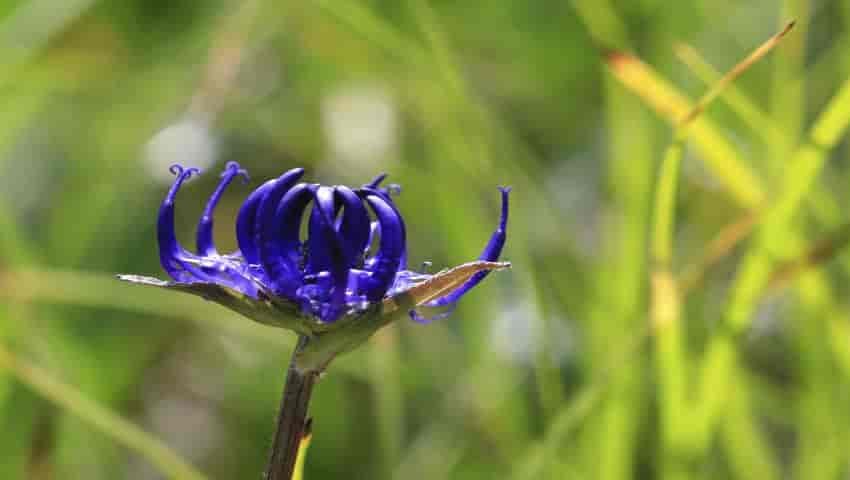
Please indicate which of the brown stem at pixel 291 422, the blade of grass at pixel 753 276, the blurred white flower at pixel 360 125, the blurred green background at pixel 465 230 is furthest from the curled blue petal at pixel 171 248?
the blurred white flower at pixel 360 125

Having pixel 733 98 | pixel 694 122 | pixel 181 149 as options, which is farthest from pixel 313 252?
pixel 181 149

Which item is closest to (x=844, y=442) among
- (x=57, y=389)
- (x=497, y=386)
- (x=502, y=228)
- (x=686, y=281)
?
(x=686, y=281)

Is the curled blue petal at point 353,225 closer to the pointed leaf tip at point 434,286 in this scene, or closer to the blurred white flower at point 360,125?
the pointed leaf tip at point 434,286

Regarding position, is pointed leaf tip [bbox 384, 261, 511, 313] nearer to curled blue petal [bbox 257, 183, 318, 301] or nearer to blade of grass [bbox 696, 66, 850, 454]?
curled blue petal [bbox 257, 183, 318, 301]

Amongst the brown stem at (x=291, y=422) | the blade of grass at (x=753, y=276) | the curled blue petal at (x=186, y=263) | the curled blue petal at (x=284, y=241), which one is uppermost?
the blade of grass at (x=753, y=276)

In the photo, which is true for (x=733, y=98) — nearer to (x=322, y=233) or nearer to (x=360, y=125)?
(x=322, y=233)
